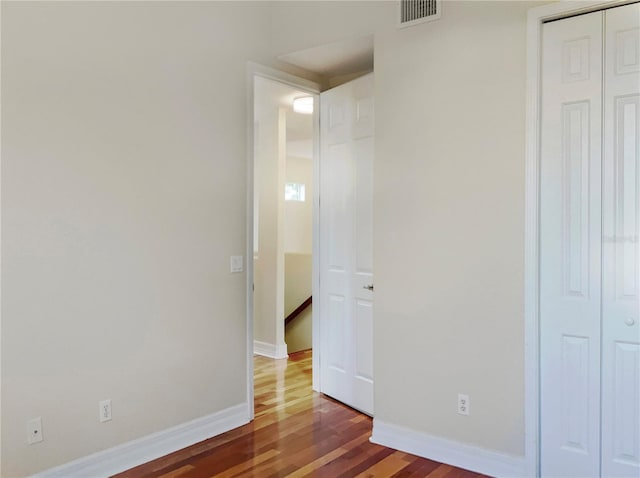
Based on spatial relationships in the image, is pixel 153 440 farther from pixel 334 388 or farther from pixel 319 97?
pixel 319 97

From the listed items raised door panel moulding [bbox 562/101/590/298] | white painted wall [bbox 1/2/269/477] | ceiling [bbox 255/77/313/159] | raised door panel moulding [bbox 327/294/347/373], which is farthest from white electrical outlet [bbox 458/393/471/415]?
ceiling [bbox 255/77/313/159]

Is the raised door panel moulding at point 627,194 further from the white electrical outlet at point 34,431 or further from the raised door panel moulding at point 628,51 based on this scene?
the white electrical outlet at point 34,431

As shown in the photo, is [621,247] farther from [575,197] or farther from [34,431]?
[34,431]

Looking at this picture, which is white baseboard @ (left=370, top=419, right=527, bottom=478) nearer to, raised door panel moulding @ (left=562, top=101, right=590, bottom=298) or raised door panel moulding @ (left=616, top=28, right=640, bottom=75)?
raised door panel moulding @ (left=562, top=101, right=590, bottom=298)

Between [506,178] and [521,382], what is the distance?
1042 mm

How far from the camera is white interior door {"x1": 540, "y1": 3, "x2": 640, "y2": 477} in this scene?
7.63 ft

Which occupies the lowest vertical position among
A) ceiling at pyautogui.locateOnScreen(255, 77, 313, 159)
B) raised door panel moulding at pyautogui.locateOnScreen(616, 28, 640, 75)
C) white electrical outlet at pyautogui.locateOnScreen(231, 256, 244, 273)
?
white electrical outlet at pyautogui.locateOnScreen(231, 256, 244, 273)

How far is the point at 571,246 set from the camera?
247 cm

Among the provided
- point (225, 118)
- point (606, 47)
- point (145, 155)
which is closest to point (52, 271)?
point (145, 155)

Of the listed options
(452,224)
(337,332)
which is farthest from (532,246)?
(337,332)

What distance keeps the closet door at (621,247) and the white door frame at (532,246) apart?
29cm

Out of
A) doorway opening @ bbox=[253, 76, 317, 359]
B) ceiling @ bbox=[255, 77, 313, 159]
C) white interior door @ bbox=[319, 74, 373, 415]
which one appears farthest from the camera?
doorway opening @ bbox=[253, 76, 317, 359]

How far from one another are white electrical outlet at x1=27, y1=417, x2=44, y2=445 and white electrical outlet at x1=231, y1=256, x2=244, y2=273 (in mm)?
1385

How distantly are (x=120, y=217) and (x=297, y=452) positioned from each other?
1672 mm
